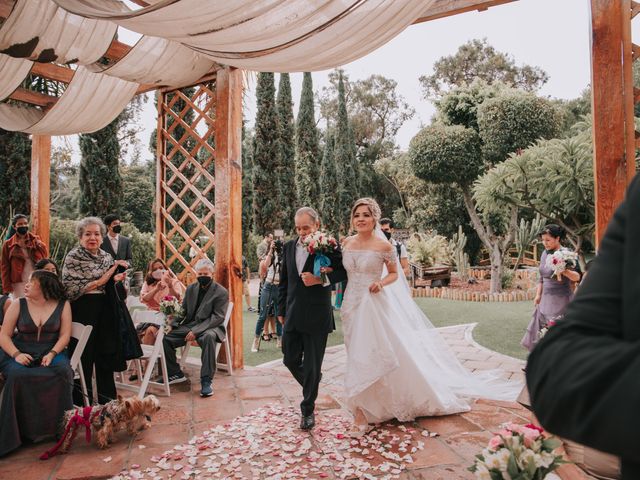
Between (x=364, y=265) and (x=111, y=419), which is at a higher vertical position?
(x=364, y=265)

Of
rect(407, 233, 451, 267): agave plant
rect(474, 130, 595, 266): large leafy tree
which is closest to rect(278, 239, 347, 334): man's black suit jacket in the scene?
rect(474, 130, 595, 266): large leafy tree

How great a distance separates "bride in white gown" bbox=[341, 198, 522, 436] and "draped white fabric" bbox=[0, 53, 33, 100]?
397cm

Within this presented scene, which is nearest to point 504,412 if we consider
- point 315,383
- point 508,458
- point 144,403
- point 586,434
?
point 315,383

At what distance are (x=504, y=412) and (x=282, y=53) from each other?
11.9ft

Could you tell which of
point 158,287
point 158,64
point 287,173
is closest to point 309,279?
point 158,287

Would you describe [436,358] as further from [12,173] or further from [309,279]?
[12,173]

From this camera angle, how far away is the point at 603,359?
0.48 metres

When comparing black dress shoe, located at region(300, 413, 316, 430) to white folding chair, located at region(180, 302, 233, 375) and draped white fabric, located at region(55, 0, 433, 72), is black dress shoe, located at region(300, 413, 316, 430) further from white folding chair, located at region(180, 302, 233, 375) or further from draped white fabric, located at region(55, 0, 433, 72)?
draped white fabric, located at region(55, 0, 433, 72)

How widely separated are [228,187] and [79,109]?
7.04ft

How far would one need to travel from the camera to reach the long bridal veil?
421 centimetres

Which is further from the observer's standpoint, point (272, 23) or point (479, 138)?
point (479, 138)

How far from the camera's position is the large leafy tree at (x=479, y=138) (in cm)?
1313

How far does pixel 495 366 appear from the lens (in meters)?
5.47

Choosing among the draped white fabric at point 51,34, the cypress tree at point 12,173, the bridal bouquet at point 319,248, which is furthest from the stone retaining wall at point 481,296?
the cypress tree at point 12,173
